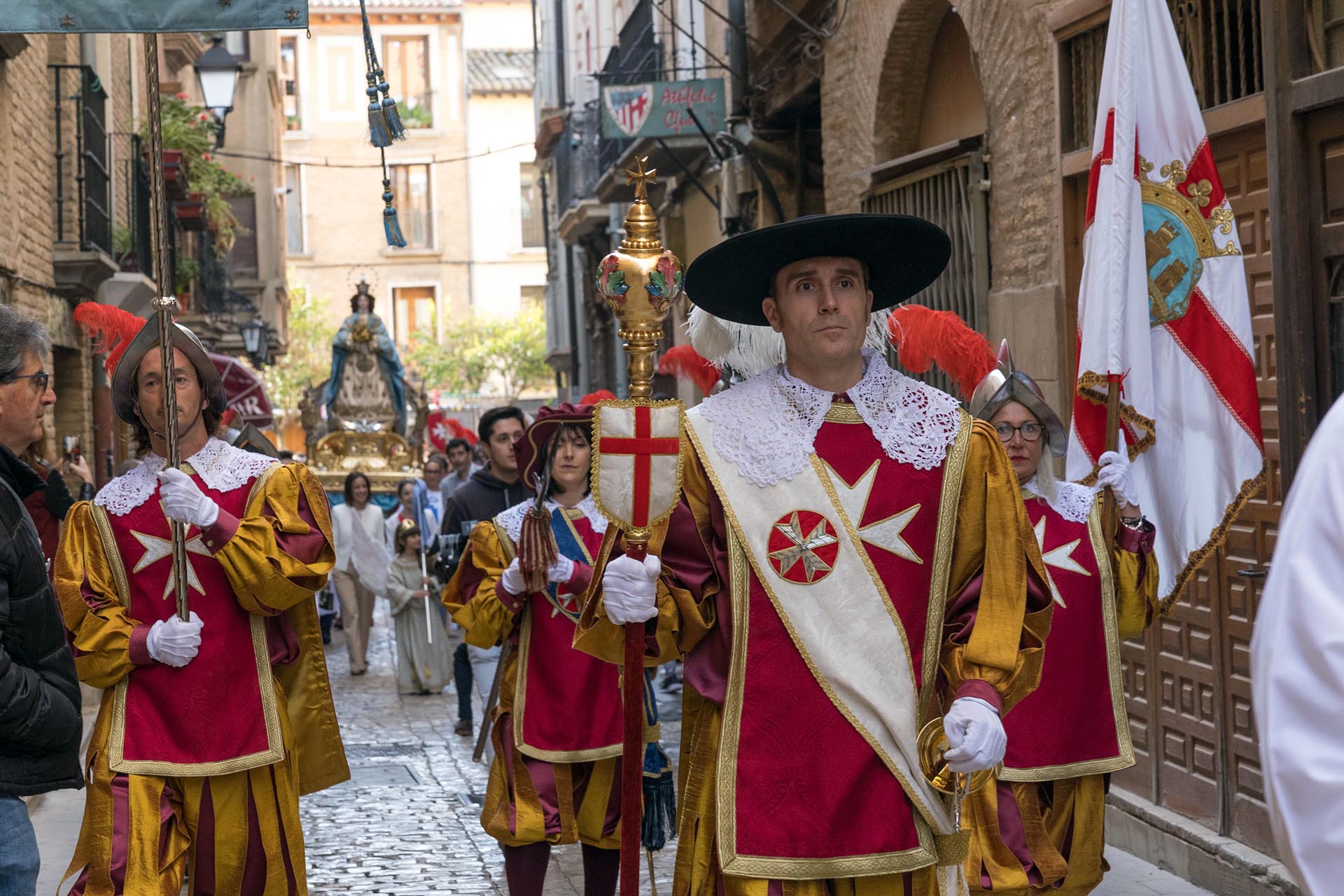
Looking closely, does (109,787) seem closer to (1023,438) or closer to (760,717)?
(760,717)

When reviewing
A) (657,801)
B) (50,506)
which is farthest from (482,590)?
(50,506)

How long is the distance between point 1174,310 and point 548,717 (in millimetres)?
2479

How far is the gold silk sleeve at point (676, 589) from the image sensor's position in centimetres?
379

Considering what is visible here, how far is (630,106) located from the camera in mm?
15742

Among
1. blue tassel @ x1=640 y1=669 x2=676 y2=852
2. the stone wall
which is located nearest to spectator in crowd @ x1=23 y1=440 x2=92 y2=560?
blue tassel @ x1=640 y1=669 x2=676 y2=852

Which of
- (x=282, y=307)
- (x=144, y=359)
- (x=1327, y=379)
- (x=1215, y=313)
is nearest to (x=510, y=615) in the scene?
(x=144, y=359)

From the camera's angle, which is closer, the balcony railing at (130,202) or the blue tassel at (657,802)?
the blue tassel at (657,802)

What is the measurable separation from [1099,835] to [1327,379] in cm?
187

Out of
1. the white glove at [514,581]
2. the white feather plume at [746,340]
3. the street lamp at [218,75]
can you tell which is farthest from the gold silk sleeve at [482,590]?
the street lamp at [218,75]

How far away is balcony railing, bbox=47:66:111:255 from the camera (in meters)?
15.5

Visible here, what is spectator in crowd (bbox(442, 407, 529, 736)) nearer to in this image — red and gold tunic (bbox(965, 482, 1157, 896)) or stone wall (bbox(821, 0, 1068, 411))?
red and gold tunic (bbox(965, 482, 1157, 896))

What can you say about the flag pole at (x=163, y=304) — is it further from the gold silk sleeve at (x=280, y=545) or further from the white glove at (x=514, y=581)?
the white glove at (x=514, y=581)

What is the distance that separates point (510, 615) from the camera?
6262 millimetres

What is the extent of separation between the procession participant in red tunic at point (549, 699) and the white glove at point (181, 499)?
130 cm
